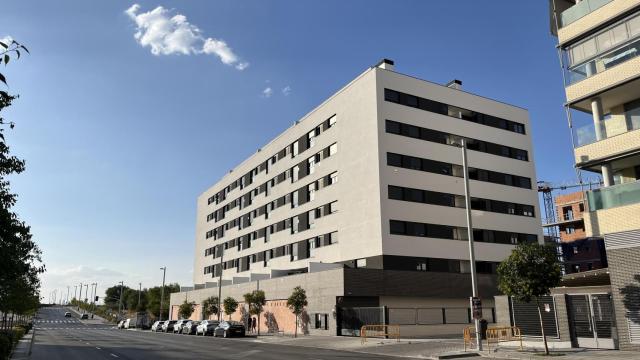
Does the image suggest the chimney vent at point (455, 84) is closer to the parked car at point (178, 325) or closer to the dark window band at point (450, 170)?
the dark window band at point (450, 170)

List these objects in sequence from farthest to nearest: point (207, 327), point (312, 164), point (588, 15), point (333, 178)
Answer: point (312, 164) < point (207, 327) < point (333, 178) < point (588, 15)

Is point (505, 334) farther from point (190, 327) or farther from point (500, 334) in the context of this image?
point (190, 327)

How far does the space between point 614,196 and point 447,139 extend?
81.9ft

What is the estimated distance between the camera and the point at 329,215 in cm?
4644

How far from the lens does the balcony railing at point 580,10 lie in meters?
24.3

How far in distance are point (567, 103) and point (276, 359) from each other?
18.7 meters

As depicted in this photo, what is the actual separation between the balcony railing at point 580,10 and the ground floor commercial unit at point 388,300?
21374mm

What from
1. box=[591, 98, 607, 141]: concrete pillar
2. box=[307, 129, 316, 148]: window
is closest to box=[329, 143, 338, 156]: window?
box=[307, 129, 316, 148]: window

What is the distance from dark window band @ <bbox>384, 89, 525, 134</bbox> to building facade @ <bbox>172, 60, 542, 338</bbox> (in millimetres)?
119

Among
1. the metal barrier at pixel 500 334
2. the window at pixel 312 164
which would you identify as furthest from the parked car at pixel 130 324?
the metal barrier at pixel 500 334

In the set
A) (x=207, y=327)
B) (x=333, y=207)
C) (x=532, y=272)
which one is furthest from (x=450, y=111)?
(x=207, y=327)

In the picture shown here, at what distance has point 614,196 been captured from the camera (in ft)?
70.5

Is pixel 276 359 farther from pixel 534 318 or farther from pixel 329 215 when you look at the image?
pixel 329 215

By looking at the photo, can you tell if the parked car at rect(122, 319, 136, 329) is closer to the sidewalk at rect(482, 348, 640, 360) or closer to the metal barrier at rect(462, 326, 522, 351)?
the metal barrier at rect(462, 326, 522, 351)
